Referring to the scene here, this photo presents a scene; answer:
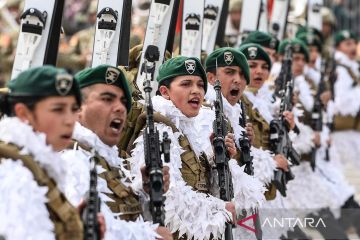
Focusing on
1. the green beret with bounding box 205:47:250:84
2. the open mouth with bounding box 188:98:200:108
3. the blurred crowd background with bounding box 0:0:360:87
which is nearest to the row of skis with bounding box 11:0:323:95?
the green beret with bounding box 205:47:250:84

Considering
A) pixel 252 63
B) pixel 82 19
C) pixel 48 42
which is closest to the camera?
pixel 48 42

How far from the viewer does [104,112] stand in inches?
213

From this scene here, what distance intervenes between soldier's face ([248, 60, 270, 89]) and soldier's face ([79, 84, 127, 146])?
3636 millimetres

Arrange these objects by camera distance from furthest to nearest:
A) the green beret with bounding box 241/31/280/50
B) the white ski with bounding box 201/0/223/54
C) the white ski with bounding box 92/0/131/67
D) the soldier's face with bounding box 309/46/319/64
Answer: the soldier's face with bounding box 309/46/319/64
the green beret with bounding box 241/31/280/50
the white ski with bounding box 201/0/223/54
the white ski with bounding box 92/0/131/67

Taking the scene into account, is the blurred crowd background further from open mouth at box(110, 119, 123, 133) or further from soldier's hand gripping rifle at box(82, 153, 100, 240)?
soldier's hand gripping rifle at box(82, 153, 100, 240)

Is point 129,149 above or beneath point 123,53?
beneath

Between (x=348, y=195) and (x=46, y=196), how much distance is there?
7.17 meters

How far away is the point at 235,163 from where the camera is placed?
7164 millimetres

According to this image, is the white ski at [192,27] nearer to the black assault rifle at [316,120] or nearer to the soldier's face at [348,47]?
the black assault rifle at [316,120]

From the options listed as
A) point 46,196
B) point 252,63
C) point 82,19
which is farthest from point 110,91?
point 82,19

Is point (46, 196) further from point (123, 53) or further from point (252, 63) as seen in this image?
point (252, 63)

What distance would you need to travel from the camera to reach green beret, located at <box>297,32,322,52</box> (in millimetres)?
13220

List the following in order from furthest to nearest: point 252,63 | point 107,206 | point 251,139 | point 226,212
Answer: point 252,63 < point 251,139 < point 226,212 < point 107,206

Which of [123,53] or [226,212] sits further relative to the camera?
[123,53]
